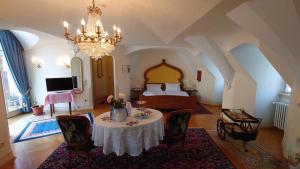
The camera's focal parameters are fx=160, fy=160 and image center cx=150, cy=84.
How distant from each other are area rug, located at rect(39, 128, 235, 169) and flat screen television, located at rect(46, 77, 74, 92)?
2.75 meters

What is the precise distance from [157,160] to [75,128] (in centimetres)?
158

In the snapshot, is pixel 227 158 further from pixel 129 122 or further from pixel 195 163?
pixel 129 122

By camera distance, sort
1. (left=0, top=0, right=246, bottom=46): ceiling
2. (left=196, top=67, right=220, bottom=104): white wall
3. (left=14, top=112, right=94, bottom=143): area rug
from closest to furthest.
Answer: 1. (left=0, top=0, right=246, bottom=46): ceiling
2. (left=14, top=112, right=94, bottom=143): area rug
3. (left=196, top=67, right=220, bottom=104): white wall

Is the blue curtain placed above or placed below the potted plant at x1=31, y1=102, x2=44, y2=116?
above

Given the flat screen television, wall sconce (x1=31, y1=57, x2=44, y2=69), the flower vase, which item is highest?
wall sconce (x1=31, y1=57, x2=44, y2=69)

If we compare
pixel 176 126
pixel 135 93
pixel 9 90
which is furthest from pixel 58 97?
pixel 176 126

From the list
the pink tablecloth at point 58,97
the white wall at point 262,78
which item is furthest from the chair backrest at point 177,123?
the pink tablecloth at point 58,97

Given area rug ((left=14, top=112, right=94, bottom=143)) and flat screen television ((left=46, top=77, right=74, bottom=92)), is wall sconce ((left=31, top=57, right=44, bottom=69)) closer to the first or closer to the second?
flat screen television ((left=46, top=77, right=74, bottom=92))

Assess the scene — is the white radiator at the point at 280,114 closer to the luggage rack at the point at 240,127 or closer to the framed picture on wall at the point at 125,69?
the luggage rack at the point at 240,127

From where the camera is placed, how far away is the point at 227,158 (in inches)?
121

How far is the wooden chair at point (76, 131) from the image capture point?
8.55 ft

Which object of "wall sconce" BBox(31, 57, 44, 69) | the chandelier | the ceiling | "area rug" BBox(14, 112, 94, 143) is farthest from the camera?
"wall sconce" BBox(31, 57, 44, 69)

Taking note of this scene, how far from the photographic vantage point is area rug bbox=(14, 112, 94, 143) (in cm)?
402

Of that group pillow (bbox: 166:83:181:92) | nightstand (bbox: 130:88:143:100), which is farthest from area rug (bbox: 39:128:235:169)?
nightstand (bbox: 130:88:143:100)
